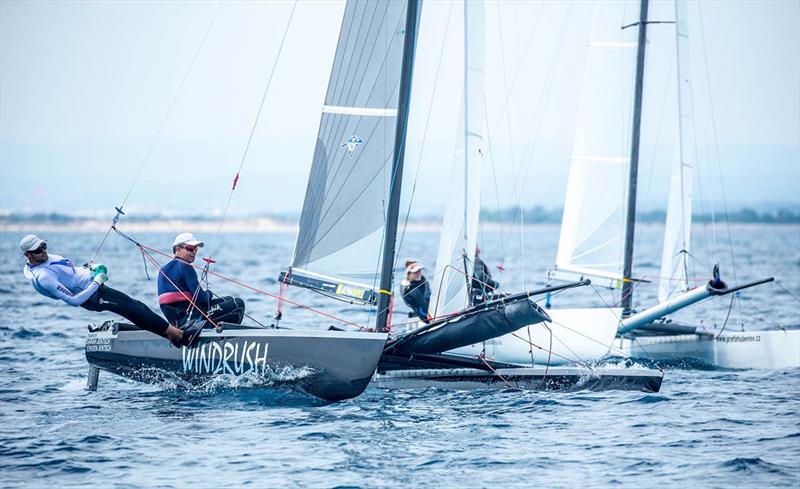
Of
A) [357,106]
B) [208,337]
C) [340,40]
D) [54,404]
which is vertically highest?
[340,40]

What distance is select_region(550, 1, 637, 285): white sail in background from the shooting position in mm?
16766

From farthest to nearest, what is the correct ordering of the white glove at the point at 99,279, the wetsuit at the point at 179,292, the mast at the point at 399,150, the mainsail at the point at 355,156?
the mainsail at the point at 355,156, the mast at the point at 399,150, the wetsuit at the point at 179,292, the white glove at the point at 99,279

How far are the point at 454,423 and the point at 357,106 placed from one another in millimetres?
4306

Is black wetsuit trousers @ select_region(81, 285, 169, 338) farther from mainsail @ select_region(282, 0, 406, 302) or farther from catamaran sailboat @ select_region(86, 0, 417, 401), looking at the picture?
mainsail @ select_region(282, 0, 406, 302)

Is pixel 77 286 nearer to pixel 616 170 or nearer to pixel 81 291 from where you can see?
pixel 81 291

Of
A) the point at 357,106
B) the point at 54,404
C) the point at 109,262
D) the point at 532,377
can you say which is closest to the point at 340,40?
the point at 357,106

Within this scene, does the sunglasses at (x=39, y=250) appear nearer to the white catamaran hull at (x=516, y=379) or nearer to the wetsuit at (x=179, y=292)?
the wetsuit at (x=179, y=292)

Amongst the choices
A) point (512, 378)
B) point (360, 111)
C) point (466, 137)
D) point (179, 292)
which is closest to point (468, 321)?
point (512, 378)

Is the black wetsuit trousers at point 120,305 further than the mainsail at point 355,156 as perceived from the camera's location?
No

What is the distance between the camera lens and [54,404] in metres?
11.1

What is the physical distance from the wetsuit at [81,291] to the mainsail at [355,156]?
6.81 feet

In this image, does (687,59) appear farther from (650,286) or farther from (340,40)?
(650,286)

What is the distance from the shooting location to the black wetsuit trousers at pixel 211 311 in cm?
1145

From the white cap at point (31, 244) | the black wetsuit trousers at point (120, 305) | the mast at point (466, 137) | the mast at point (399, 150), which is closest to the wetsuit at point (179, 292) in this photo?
the black wetsuit trousers at point (120, 305)
